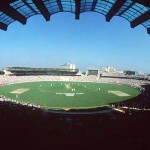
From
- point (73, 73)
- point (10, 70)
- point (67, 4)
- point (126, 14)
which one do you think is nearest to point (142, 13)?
point (126, 14)

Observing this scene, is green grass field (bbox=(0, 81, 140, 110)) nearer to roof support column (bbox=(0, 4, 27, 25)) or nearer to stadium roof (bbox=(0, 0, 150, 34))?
stadium roof (bbox=(0, 0, 150, 34))

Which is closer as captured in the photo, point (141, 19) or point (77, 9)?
point (77, 9)

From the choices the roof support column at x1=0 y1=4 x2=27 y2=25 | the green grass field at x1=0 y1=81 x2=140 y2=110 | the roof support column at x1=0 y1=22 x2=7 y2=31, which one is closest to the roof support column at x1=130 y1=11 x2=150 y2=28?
the roof support column at x1=0 y1=4 x2=27 y2=25

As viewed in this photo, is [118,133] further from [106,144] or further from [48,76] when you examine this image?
[48,76]

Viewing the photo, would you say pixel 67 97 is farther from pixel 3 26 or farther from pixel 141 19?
pixel 141 19

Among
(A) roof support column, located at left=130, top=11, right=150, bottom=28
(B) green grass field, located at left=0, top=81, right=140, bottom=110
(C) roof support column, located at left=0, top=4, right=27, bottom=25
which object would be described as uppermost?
(A) roof support column, located at left=130, top=11, right=150, bottom=28

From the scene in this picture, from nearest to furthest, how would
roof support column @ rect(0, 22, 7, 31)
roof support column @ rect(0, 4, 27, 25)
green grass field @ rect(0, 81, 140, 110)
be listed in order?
roof support column @ rect(0, 4, 27, 25) < roof support column @ rect(0, 22, 7, 31) < green grass field @ rect(0, 81, 140, 110)

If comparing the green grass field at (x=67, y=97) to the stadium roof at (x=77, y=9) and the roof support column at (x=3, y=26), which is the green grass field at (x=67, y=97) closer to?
the roof support column at (x=3, y=26)

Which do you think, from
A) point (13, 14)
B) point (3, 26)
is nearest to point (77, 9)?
point (13, 14)
